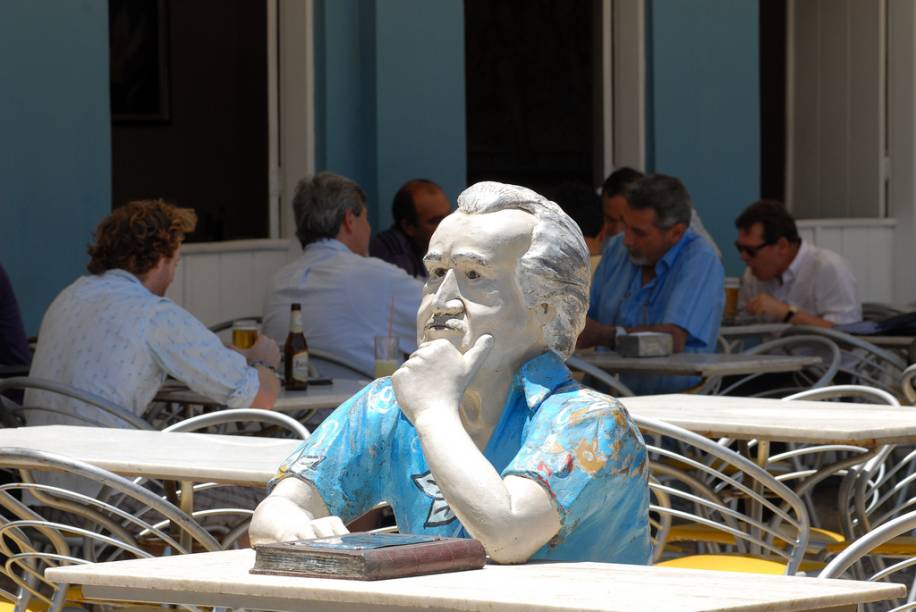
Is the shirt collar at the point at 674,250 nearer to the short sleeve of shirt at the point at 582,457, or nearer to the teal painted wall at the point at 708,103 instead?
the teal painted wall at the point at 708,103

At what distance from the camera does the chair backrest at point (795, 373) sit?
6.29m

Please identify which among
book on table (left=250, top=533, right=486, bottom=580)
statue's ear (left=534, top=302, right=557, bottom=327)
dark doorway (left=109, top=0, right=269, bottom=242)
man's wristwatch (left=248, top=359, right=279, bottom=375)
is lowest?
man's wristwatch (left=248, top=359, right=279, bottom=375)

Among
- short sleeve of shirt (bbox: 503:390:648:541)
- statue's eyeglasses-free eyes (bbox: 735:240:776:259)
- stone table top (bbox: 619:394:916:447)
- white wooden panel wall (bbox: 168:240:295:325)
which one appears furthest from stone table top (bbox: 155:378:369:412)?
statue's eyeglasses-free eyes (bbox: 735:240:776:259)

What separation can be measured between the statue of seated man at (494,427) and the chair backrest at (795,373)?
3.46 m

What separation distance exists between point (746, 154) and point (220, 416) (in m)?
5.51

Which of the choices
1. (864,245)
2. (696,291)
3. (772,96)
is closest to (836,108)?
(864,245)

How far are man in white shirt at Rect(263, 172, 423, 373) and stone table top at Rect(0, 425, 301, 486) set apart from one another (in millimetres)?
1988

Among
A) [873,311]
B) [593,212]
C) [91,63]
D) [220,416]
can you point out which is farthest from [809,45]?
[220,416]

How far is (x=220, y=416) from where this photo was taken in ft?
13.8

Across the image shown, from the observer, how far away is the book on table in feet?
6.78

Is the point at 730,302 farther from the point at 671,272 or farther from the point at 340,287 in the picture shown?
the point at 340,287

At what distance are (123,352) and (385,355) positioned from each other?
919 millimetres

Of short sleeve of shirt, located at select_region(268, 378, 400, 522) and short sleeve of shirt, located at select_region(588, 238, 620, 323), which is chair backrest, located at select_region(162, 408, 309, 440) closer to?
short sleeve of shirt, located at select_region(268, 378, 400, 522)

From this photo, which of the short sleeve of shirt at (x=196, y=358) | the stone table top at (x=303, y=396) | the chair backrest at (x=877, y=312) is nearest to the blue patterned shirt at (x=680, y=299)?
the stone table top at (x=303, y=396)
